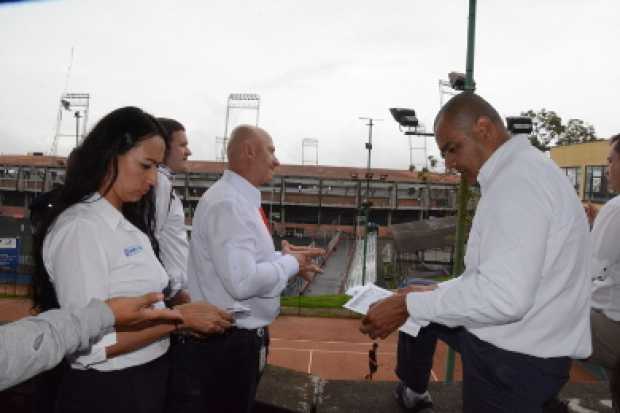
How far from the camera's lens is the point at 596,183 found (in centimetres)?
2330

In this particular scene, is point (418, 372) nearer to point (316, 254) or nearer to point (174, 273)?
point (316, 254)

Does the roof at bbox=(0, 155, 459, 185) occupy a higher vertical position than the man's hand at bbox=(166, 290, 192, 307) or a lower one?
higher

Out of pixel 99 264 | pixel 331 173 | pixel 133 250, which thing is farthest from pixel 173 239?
pixel 331 173

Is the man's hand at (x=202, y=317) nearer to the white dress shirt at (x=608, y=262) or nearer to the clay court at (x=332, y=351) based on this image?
the white dress shirt at (x=608, y=262)

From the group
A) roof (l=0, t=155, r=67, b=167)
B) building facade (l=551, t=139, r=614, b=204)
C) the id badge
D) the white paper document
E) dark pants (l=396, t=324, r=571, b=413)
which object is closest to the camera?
dark pants (l=396, t=324, r=571, b=413)

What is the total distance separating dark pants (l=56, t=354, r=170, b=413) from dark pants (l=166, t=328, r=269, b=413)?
0.52 metres

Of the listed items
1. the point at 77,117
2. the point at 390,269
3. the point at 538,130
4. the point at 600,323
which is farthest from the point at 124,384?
the point at 77,117

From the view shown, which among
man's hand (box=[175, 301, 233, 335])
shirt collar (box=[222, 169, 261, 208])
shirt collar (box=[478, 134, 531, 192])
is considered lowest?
man's hand (box=[175, 301, 233, 335])

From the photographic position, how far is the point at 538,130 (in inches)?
1246

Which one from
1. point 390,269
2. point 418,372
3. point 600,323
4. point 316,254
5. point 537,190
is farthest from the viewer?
point 390,269

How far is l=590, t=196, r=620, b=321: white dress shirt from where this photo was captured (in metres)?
2.49

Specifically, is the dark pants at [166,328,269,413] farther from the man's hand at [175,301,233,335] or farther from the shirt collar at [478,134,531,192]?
the shirt collar at [478,134,531,192]


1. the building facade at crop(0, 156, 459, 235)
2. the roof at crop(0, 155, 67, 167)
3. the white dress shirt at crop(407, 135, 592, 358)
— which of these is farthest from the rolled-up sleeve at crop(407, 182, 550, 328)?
the roof at crop(0, 155, 67, 167)

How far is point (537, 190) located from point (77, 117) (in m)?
48.8
